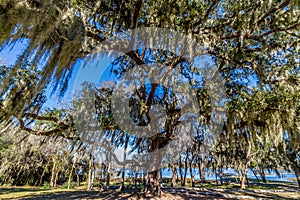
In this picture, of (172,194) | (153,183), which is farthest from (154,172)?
(172,194)

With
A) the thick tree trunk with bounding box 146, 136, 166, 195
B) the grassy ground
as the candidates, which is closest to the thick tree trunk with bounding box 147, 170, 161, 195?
the thick tree trunk with bounding box 146, 136, 166, 195

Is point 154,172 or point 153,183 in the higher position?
point 154,172

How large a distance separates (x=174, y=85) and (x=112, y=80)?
6.33 ft

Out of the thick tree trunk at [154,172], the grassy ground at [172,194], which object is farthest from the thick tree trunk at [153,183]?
the grassy ground at [172,194]

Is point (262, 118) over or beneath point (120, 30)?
beneath

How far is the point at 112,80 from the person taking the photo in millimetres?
5895

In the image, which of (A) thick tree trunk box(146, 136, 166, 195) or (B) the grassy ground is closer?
(A) thick tree trunk box(146, 136, 166, 195)

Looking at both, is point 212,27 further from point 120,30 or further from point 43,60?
point 43,60

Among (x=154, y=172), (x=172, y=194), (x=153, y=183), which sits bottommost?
(x=172, y=194)

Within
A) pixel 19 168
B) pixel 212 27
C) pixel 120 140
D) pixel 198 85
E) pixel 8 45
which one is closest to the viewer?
pixel 8 45

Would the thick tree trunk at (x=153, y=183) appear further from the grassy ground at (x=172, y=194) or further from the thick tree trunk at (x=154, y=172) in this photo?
the grassy ground at (x=172, y=194)

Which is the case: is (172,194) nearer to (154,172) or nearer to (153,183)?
(153,183)

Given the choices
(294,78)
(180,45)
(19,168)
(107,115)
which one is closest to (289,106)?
(294,78)

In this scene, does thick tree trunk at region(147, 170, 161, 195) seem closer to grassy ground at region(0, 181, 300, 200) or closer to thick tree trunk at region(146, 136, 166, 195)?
thick tree trunk at region(146, 136, 166, 195)
